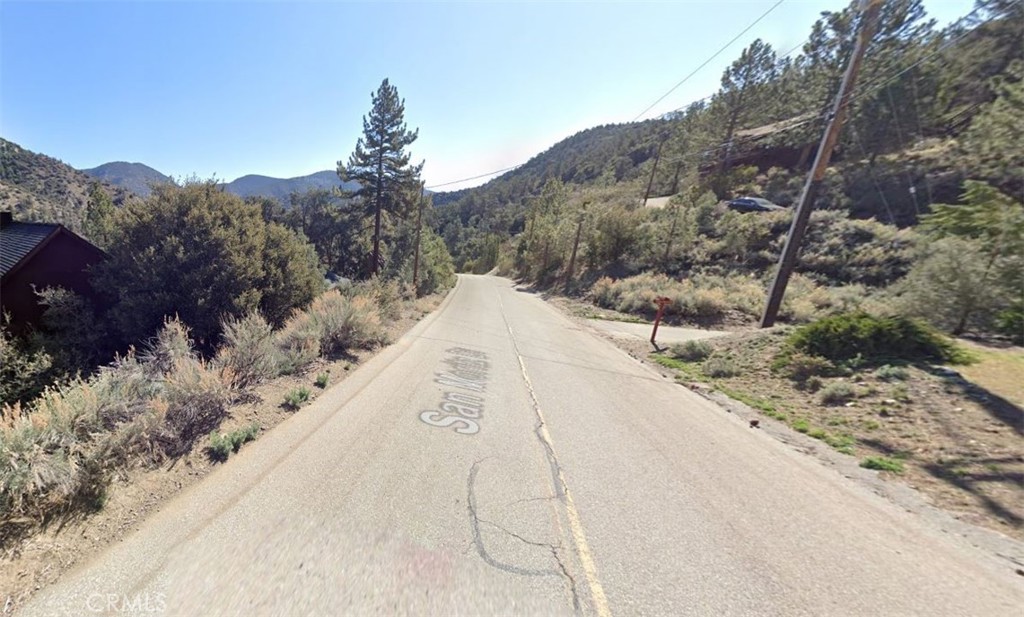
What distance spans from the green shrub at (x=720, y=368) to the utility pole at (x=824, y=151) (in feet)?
11.5

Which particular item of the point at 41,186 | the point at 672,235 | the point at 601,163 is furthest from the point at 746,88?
the point at 41,186

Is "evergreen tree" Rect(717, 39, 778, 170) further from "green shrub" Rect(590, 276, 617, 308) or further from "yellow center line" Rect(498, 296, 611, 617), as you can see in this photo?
"yellow center line" Rect(498, 296, 611, 617)

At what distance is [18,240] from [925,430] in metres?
24.3

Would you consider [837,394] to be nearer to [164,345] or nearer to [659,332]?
[659,332]

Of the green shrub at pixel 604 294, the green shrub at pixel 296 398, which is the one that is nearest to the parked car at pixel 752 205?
the green shrub at pixel 604 294

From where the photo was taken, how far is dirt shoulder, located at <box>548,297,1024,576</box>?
4.12 meters

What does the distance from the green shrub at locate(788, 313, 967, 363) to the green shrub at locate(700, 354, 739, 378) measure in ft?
4.74

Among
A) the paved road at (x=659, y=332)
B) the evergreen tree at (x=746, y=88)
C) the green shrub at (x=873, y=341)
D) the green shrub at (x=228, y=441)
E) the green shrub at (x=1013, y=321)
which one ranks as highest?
the evergreen tree at (x=746, y=88)

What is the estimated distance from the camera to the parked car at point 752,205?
3138 centimetres

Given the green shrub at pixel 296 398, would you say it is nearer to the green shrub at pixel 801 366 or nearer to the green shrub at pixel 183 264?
the green shrub at pixel 183 264

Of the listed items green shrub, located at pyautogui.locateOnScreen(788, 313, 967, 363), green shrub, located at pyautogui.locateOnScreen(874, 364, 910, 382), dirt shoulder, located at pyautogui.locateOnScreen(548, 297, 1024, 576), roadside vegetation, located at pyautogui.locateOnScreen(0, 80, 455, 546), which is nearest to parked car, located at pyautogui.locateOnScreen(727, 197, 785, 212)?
green shrub, located at pyautogui.locateOnScreen(788, 313, 967, 363)

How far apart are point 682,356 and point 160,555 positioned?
1162 centimetres

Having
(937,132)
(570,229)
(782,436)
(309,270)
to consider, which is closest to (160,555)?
(782,436)

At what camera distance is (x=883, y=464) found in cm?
501
